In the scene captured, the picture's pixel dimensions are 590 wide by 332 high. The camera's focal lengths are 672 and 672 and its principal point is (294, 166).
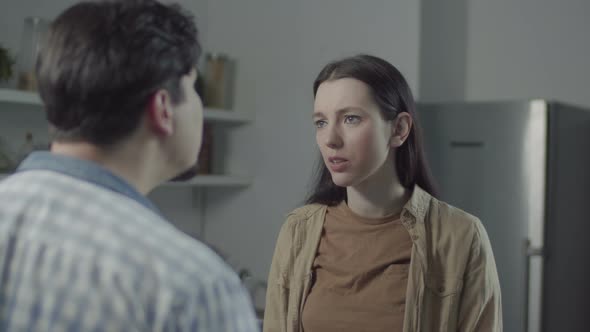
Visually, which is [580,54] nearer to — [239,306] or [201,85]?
[201,85]

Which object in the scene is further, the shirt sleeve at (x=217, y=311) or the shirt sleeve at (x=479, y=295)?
the shirt sleeve at (x=479, y=295)

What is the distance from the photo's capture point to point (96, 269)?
0.59 meters

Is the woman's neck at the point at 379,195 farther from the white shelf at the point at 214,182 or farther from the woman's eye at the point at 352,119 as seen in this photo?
the white shelf at the point at 214,182

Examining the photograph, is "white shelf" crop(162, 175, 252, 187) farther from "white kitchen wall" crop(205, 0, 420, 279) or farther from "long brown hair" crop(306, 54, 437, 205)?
"long brown hair" crop(306, 54, 437, 205)

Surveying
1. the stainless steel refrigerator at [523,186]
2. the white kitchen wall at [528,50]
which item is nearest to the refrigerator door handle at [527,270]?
the stainless steel refrigerator at [523,186]

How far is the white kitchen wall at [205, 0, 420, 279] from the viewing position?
3.03 m

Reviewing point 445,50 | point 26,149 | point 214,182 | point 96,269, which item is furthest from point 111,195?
point 445,50

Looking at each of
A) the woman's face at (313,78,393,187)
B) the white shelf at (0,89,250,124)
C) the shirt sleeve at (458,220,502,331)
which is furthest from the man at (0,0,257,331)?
the white shelf at (0,89,250,124)

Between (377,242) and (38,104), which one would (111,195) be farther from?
(38,104)

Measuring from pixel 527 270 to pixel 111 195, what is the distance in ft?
7.35

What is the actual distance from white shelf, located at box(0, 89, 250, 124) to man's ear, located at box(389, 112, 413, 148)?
147 cm

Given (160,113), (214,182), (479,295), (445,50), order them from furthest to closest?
1. (445,50)
2. (214,182)
3. (479,295)
4. (160,113)

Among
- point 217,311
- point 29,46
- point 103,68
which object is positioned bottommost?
point 217,311

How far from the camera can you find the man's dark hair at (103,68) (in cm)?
67
